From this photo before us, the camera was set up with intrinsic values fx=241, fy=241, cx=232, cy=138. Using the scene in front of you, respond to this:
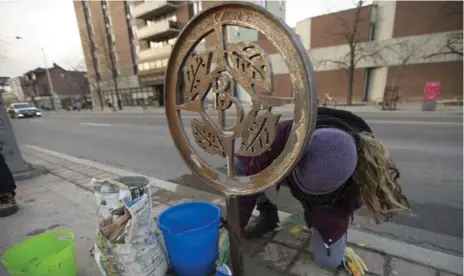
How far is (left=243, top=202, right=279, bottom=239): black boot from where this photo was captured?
219 cm

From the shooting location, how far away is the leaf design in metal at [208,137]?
58.4 inches

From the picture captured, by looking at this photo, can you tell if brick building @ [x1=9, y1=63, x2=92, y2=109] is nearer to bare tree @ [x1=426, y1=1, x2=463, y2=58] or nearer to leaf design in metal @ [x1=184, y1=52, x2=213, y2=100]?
bare tree @ [x1=426, y1=1, x2=463, y2=58]

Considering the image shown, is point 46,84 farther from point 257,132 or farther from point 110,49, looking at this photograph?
point 257,132

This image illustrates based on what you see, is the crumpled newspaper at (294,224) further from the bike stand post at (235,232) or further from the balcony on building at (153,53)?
the balcony on building at (153,53)

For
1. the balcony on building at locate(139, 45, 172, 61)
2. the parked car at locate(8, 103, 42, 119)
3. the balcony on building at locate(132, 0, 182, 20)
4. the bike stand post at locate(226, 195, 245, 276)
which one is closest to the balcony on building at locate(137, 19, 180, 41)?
Answer: the balcony on building at locate(132, 0, 182, 20)

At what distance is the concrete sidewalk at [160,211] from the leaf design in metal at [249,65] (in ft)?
4.60

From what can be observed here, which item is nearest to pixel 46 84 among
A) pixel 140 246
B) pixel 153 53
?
pixel 153 53

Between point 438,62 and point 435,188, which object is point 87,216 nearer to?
point 435,188

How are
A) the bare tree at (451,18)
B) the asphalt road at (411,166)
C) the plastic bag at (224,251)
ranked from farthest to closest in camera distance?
1. the bare tree at (451,18)
2. the asphalt road at (411,166)
3. the plastic bag at (224,251)

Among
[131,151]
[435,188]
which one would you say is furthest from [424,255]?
[131,151]

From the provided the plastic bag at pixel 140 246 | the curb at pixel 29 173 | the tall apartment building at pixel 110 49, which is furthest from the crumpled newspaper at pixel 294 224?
the tall apartment building at pixel 110 49

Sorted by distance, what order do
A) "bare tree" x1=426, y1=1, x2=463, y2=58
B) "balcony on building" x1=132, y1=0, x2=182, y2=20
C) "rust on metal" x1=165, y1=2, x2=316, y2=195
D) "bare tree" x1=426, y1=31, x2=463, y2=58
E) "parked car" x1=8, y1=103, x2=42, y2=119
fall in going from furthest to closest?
"balcony on building" x1=132, y1=0, x2=182, y2=20
"parked car" x1=8, y1=103, x2=42, y2=119
"bare tree" x1=426, y1=1, x2=463, y2=58
"bare tree" x1=426, y1=31, x2=463, y2=58
"rust on metal" x1=165, y1=2, x2=316, y2=195

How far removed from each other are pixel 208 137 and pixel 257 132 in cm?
41

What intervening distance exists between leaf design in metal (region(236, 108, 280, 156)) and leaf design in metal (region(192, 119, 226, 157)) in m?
0.19
